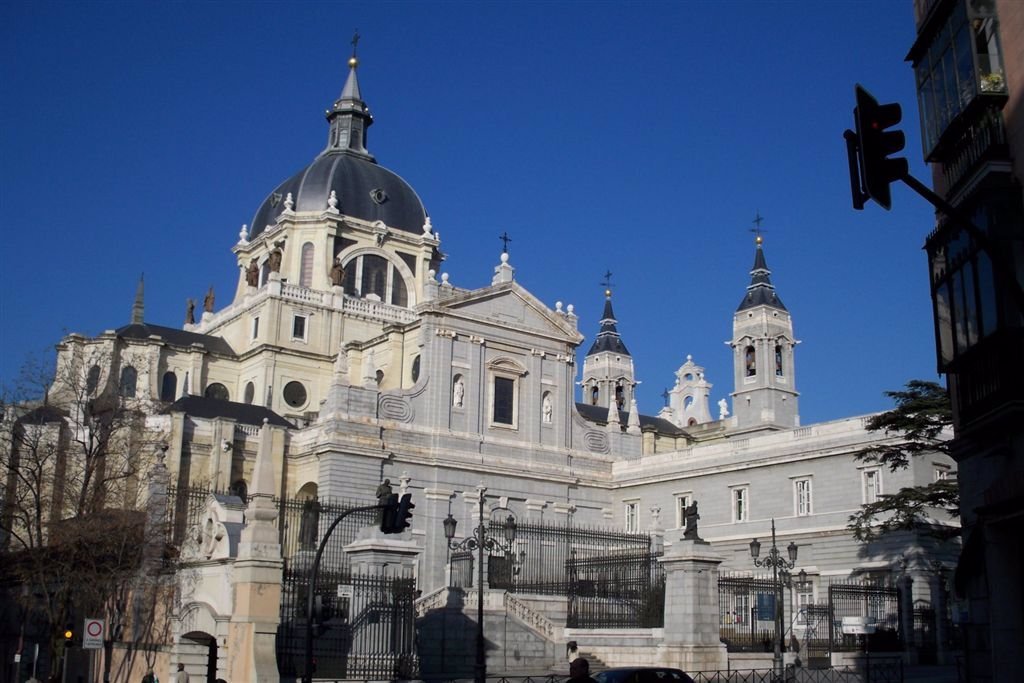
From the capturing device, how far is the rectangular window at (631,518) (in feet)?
189

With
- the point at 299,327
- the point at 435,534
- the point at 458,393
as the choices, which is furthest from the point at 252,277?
the point at 435,534

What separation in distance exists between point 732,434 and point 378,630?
57132 mm

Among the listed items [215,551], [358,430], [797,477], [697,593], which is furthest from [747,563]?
[215,551]

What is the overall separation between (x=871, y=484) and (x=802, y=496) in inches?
146

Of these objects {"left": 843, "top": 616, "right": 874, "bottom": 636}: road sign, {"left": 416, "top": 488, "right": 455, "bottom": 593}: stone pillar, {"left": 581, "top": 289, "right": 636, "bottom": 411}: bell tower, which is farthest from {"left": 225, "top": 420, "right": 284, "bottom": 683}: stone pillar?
{"left": 581, "top": 289, "right": 636, "bottom": 411}: bell tower

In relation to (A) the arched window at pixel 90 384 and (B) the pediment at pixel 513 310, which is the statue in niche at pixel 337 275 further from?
(A) the arched window at pixel 90 384

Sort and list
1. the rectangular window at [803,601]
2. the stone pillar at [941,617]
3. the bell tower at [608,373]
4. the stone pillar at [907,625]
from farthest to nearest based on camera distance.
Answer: the bell tower at [608,373]
the rectangular window at [803,601]
the stone pillar at [941,617]
the stone pillar at [907,625]

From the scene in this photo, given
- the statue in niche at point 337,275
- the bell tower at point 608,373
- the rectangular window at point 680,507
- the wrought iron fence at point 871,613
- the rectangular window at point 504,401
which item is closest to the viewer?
the wrought iron fence at point 871,613

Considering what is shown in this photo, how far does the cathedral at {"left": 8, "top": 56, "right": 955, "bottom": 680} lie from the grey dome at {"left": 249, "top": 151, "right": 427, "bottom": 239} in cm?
15

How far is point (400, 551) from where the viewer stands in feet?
82.6

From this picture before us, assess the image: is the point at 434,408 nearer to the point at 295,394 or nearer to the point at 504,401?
the point at 504,401

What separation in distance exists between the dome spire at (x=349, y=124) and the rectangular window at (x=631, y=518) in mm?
35096

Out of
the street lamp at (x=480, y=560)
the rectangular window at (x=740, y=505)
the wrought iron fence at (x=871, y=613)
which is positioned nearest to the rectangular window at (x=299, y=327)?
the rectangular window at (x=740, y=505)

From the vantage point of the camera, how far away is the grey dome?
7325 cm
